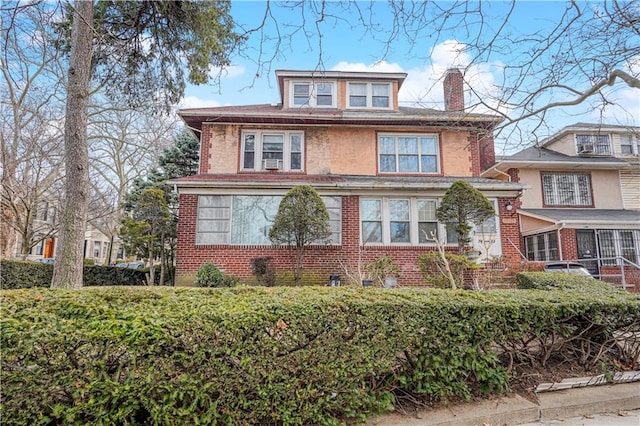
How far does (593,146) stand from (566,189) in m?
2.90

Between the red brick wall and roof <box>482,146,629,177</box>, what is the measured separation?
17.9 feet

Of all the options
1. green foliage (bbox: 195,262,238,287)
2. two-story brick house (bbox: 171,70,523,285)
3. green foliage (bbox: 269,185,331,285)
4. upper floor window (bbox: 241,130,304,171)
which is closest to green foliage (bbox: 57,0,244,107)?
two-story brick house (bbox: 171,70,523,285)

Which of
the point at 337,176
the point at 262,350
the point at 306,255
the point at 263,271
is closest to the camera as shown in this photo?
the point at 262,350

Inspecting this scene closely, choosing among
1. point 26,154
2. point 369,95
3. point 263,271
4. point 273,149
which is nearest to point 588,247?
point 369,95

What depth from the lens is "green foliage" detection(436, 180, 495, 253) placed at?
942 cm

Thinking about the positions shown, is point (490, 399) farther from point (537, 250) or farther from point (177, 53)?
point (537, 250)

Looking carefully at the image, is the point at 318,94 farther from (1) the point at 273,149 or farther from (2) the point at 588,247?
(2) the point at 588,247

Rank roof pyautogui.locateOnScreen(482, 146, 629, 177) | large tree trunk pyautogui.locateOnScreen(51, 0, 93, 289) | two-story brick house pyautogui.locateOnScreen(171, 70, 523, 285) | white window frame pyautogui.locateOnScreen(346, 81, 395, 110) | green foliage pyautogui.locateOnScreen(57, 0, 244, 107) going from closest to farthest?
large tree trunk pyautogui.locateOnScreen(51, 0, 93, 289) < green foliage pyautogui.locateOnScreen(57, 0, 244, 107) < two-story brick house pyautogui.locateOnScreen(171, 70, 523, 285) < white window frame pyautogui.locateOnScreen(346, 81, 395, 110) < roof pyautogui.locateOnScreen(482, 146, 629, 177)

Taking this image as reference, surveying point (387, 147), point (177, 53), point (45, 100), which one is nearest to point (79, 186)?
point (177, 53)

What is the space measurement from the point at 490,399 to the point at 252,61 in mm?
4395

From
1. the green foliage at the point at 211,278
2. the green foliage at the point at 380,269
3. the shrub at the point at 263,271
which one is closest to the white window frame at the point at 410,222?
the green foliage at the point at 380,269

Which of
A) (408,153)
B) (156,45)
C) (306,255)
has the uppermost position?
(156,45)

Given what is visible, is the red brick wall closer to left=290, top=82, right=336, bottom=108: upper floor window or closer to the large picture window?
the large picture window

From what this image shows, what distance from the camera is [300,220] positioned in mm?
9320
